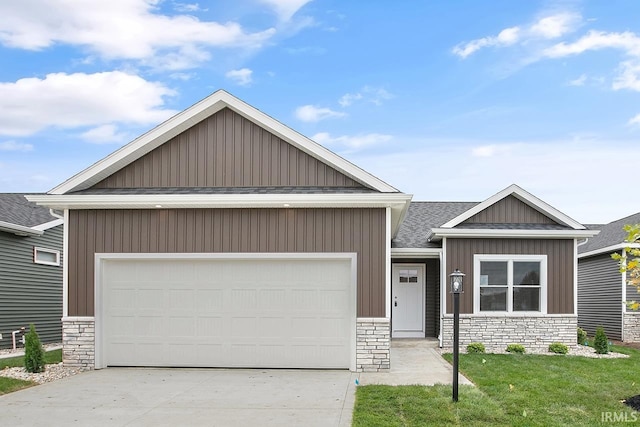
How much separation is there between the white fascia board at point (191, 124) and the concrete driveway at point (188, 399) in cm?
377

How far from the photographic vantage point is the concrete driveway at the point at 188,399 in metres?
8.37

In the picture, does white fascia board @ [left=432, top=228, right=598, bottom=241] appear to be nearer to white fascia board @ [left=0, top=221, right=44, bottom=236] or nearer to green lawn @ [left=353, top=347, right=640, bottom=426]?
green lawn @ [left=353, top=347, right=640, bottom=426]

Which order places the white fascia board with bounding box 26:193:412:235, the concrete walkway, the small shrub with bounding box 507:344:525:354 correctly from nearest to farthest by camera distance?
the concrete walkway < the white fascia board with bounding box 26:193:412:235 < the small shrub with bounding box 507:344:525:354

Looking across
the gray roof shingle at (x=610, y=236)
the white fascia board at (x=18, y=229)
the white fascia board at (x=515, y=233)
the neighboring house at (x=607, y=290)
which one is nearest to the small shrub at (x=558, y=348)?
the white fascia board at (x=515, y=233)

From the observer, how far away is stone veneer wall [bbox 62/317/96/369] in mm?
12820

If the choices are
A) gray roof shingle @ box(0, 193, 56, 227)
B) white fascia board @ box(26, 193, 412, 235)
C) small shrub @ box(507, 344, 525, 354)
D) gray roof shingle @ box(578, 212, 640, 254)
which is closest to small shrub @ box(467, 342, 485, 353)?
small shrub @ box(507, 344, 525, 354)

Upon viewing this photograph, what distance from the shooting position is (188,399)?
9.63 meters

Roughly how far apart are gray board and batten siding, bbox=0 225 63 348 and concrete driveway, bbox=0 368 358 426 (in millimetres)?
6055

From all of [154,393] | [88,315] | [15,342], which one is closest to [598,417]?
[154,393]

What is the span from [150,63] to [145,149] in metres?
3.95

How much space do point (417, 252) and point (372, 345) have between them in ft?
17.7

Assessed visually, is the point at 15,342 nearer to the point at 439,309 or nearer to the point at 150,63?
the point at 150,63

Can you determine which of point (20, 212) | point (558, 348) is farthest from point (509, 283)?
point (20, 212)

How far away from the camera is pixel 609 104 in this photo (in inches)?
658
